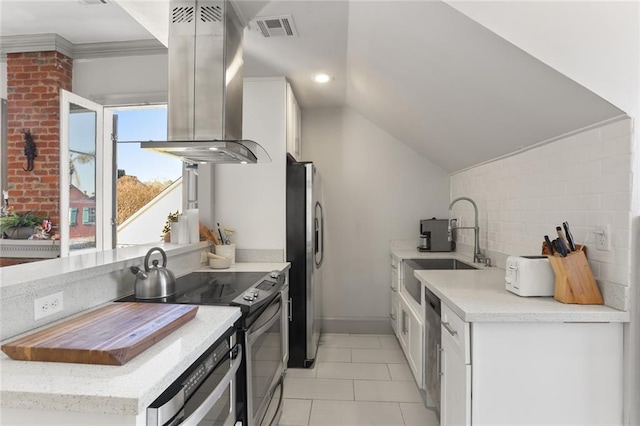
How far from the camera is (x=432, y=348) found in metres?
2.24

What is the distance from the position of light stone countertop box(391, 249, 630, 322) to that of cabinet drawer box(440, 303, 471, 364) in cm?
4

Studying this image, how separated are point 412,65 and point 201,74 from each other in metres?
1.35

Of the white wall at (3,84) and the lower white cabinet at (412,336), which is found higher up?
the white wall at (3,84)

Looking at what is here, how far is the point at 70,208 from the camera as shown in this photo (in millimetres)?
3340

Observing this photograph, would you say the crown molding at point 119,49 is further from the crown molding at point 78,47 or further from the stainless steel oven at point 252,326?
the stainless steel oven at point 252,326

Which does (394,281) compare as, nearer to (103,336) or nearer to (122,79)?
(103,336)

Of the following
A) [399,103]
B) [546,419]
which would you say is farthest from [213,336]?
[399,103]

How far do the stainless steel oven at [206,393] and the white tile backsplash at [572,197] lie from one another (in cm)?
169

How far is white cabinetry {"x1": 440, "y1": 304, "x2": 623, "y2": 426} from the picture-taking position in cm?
152

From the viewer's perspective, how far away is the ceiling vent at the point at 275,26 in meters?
2.19

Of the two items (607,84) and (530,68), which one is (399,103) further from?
(607,84)

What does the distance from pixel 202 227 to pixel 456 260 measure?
2306mm

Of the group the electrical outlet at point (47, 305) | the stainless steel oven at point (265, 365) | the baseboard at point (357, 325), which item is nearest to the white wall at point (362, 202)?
the baseboard at point (357, 325)

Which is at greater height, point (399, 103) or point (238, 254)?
point (399, 103)
